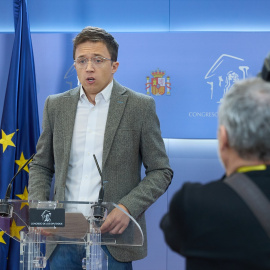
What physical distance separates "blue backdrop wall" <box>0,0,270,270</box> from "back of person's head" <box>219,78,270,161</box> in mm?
3113

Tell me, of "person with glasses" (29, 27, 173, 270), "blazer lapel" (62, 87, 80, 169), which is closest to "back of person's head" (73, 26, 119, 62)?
"person with glasses" (29, 27, 173, 270)

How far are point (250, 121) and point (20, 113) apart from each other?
3.32 metres

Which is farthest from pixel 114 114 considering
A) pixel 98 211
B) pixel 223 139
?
pixel 223 139

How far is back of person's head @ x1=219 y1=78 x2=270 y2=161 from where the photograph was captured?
1.52 m

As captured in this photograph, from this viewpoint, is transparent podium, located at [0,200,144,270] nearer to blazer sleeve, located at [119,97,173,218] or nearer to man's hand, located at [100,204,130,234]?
man's hand, located at [100,204,130,234]

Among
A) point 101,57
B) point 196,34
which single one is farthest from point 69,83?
point 101,57

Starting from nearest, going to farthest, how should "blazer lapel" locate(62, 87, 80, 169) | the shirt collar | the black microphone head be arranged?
the black microphone head < "blazer lapel" locate(62, 87, 80, 169) < the shirt collar

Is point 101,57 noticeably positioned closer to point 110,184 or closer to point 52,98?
point 52,98

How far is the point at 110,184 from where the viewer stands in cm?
303

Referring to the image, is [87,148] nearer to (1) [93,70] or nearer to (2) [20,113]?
(1) [93,70]

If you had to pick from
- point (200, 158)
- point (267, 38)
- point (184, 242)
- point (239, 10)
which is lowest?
point (184, 242)

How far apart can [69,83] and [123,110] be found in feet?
5.74

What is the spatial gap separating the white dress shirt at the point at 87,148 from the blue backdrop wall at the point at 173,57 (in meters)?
1.52

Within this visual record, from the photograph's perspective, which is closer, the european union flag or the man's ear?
the man's ear
